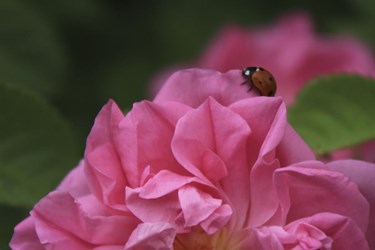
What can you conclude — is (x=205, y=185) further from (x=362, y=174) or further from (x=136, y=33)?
(x=136, y=33)

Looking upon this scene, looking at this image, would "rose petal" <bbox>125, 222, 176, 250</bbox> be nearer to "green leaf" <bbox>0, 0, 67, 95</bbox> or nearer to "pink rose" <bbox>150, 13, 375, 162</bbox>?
"green leaf" <bbox>0, 0, 67, 95</bbox>

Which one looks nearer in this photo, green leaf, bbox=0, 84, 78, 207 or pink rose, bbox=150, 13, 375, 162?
green leaf, bbox=0, 84, 78, 207

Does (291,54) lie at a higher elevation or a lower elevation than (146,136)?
lower

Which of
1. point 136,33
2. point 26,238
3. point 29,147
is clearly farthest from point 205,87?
point 136,33

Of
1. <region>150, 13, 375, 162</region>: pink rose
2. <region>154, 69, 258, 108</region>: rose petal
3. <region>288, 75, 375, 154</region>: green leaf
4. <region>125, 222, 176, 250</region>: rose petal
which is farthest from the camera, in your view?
<region>150, 13, 375, 162</region>: pink rose

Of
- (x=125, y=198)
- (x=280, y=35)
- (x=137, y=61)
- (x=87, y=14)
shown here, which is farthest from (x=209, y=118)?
(x=137, y=61)

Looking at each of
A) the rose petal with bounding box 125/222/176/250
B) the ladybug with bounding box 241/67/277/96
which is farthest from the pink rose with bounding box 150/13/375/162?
the rose petal with bounding box 125/222/176/250

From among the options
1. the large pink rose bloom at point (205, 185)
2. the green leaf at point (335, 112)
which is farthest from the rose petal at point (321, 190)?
the green leaf at point (335, 112)
